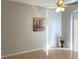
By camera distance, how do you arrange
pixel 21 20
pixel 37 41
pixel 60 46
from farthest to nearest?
pixel 37 41 < pixel 21 20 < pixel 60 46

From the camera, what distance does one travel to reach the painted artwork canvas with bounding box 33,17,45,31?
4742 millimetres

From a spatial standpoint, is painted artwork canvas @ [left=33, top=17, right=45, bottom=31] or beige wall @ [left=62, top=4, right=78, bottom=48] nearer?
beige wall @ [left=62, top=4, right=78, bottom=48]

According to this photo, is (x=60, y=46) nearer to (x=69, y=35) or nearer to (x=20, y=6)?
(x=69, y=35)

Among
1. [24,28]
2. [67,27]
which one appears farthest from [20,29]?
[67,27]

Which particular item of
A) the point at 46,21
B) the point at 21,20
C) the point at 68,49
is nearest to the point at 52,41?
the point at 68,49

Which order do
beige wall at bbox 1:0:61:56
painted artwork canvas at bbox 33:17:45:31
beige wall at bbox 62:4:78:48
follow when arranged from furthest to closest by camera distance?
painted artwork canvas at bbox 33:17:45:31 → beige wall at bbox 1:0:61:56 → beige wall at bbox 62:4:78:48

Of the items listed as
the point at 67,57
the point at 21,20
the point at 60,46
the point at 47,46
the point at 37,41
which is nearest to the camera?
the point at 67,57

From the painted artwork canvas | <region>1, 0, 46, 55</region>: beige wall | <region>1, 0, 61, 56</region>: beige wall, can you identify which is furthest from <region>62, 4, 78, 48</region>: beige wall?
the painted artwork canvas

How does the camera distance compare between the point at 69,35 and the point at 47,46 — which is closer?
the point at 69,35

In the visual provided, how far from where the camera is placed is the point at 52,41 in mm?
3980

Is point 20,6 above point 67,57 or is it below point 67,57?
above

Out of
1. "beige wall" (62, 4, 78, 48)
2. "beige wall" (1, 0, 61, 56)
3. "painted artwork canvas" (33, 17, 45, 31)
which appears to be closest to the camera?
"beige wall" (62, 4, 78, 48)

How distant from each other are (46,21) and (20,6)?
A: 1004 millimetres

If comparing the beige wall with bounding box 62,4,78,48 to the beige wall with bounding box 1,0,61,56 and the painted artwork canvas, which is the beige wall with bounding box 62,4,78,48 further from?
the painted artwork canvas
